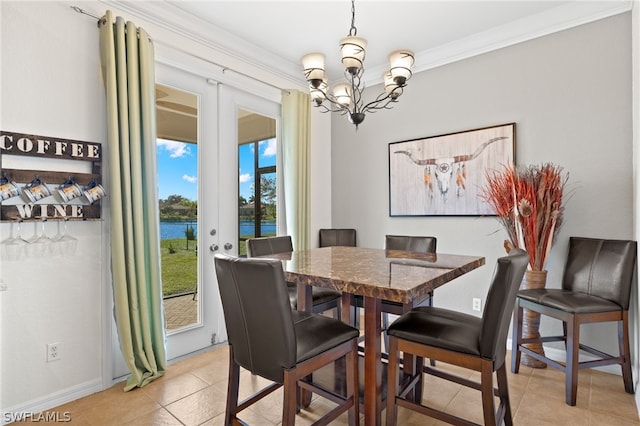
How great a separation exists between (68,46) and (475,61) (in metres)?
3.28

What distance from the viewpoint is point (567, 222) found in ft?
8.96

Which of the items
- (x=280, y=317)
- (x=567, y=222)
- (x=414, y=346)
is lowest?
(x=414, y=346)

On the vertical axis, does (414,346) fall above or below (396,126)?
below

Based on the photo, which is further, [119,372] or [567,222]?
[567,222]

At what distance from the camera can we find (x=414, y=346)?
1.59 meters

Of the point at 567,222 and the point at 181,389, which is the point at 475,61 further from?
the point at 181,389

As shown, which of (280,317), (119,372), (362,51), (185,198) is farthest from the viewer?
(185,198)

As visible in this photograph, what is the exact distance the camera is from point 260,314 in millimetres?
1432

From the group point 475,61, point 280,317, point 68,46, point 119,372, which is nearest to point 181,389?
point 119,372

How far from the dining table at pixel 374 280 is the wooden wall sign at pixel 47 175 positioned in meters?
1.45

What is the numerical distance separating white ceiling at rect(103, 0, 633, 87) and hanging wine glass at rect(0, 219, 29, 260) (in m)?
1.67

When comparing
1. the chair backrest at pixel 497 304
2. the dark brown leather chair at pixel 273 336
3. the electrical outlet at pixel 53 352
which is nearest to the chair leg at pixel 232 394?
the dark brown leather chair at pixel 273 336

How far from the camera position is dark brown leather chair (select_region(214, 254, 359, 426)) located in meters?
1.39

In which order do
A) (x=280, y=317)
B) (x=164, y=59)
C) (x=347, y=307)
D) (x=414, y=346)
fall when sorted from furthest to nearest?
(x=164, y=59) → (x=347, y=307) → (x=414, y=346) → (x=280, y=317)
